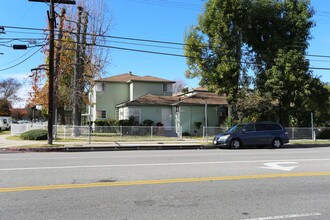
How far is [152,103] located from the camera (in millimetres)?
35938

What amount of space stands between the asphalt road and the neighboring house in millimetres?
20000

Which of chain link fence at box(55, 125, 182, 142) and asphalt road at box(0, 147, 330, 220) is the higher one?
chain link fence at box(55, 125, 182, 142)

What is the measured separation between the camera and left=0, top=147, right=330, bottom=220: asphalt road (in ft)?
19.5

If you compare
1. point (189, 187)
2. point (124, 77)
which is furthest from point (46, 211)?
point (124, 77)

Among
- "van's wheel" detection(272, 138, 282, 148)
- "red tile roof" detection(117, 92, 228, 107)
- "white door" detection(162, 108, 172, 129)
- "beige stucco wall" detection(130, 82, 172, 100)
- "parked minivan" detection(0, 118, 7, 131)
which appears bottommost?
"van's wheel" detection(272, 138, 282, 148)

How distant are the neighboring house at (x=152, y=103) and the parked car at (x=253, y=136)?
26.7 ft

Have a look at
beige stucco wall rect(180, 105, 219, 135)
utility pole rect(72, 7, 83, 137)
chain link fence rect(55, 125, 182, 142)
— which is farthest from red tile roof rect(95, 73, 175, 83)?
chain link fence rect(55, 125, 182, 142)

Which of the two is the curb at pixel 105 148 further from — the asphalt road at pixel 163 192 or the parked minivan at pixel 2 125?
the parked minivan at pixel 2 125

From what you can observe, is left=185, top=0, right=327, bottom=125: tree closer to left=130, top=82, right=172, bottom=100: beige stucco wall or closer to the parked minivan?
left=130, top=82, right=172, bottom=100: beige stucco wall

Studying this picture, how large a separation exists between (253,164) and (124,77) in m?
33.2

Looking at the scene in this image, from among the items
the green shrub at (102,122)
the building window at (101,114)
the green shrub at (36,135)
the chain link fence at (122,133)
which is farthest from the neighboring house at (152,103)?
the green shrub at (36,135)

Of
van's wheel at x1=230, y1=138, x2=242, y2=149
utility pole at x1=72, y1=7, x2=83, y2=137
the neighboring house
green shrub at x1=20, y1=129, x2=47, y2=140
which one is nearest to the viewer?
van's wheel at x1=230, y1=138, x2=242, y2=149

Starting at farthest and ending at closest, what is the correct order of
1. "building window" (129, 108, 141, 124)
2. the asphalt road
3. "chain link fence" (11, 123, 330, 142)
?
1. "building window" (129, 108, 141, 124)
2. "chain link fence" (11, 123, 330, 142)
3. the asphalt road

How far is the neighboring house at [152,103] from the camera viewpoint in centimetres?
3503
